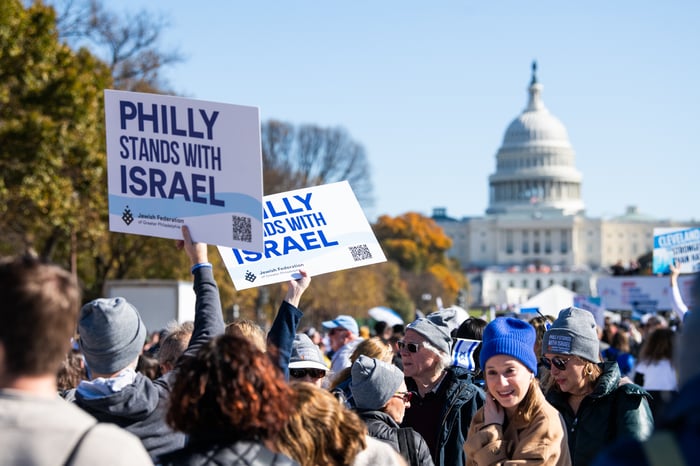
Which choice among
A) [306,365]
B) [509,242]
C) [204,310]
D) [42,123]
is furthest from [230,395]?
[509,242]

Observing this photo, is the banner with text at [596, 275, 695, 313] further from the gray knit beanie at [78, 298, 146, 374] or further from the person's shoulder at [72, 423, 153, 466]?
the person's shoulder at [72, 423, 153, 466]

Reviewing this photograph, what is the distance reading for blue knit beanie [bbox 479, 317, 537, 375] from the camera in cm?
478

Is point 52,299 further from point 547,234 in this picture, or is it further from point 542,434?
point 547,234

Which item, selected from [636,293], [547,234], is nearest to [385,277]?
[636,293]

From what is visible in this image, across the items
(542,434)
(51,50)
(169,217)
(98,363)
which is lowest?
(542,434)

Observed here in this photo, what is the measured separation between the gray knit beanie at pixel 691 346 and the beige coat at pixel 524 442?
2380 millimetres

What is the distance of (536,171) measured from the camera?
505 feet

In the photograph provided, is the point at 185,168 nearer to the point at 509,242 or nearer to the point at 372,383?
the point at 372,383

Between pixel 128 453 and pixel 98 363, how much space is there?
58.3 inches

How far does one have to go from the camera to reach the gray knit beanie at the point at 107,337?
409cm

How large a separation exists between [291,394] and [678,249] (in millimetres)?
11063

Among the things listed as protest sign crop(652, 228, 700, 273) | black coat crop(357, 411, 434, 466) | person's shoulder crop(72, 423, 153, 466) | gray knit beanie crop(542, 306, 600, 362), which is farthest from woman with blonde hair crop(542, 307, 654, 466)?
protest sign crop(652, 228, 700, 273)

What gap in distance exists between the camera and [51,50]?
23.4 m

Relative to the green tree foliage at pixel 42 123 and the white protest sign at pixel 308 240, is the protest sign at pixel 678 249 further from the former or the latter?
the green tree foliage at pixel 42 123
